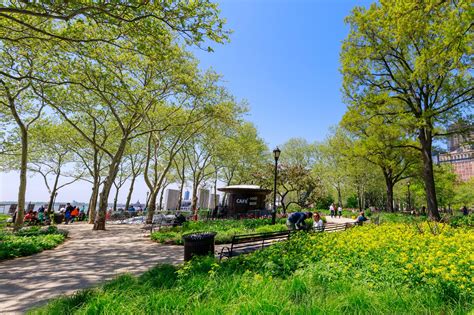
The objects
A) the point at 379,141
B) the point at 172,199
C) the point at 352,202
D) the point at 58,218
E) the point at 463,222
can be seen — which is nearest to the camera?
the point at 463,222

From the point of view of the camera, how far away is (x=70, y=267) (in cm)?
→ 719

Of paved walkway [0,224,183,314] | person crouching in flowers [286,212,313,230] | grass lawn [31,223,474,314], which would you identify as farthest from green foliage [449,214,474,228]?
paved walkway [0,224,183,314]

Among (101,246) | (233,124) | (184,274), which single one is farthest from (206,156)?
(184,274)

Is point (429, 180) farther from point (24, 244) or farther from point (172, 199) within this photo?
point (172, 199)

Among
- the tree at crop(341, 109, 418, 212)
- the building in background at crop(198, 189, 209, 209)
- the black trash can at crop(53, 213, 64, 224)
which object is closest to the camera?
the tree at crop(341, 109, 418, 212)

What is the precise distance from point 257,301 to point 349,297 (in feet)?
4.10

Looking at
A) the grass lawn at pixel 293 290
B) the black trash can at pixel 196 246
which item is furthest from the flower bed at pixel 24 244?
the grass lawn at pixel 293 290

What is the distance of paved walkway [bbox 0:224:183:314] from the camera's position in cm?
506

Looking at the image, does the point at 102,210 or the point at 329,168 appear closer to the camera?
the point at 102,210

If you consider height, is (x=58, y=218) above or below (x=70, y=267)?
above

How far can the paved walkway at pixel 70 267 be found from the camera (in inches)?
199

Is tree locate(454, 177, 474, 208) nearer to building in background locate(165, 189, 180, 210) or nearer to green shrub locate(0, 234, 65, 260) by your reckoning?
building in background locate(165, 189, 180, 210)

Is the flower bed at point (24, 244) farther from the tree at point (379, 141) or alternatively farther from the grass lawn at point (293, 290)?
the tree at point (379, 141)

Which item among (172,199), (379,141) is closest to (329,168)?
(379,141)
